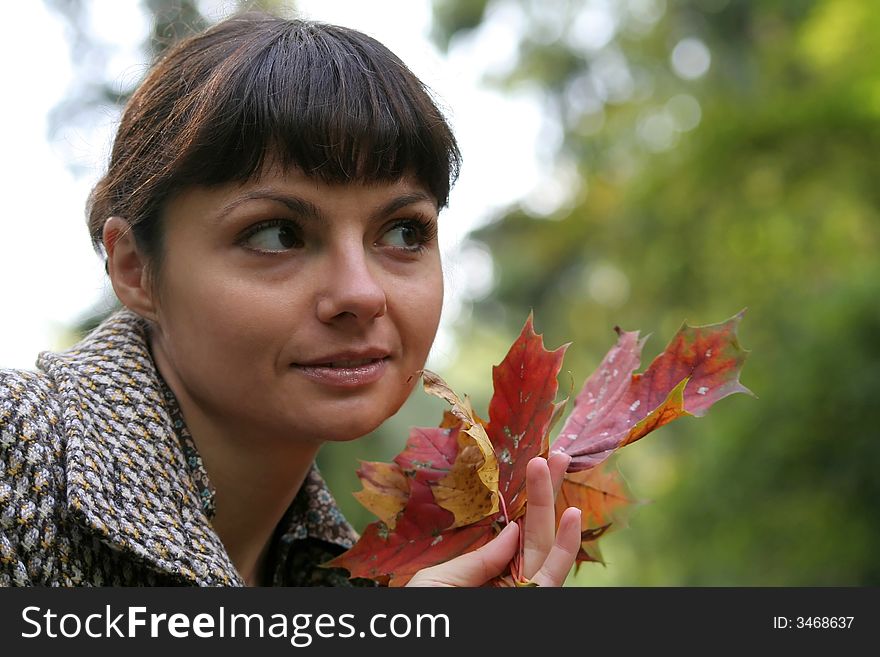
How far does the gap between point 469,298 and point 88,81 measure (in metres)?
8.26

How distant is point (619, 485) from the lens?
5.65ft

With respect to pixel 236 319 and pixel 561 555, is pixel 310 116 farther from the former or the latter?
pixel 561 555

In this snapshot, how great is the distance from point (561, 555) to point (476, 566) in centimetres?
12

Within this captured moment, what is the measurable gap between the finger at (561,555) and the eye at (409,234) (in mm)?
571

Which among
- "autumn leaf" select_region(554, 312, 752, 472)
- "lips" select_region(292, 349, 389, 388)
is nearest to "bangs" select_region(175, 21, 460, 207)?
"lips" select_region(292, 349, 389, 388)

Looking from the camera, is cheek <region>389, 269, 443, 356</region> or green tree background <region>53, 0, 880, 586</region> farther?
green tree background <region>53, 0, 880, 586</region>

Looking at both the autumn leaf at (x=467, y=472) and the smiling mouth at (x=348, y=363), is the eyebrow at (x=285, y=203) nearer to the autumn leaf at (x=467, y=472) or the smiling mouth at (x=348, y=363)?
the smiling mouth at (x=348, y=363)

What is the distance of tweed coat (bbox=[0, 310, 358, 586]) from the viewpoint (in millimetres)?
1406

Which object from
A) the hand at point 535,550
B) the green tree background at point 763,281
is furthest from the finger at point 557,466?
the green tree background at point 763,281

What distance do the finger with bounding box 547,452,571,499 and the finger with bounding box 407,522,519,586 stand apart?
0.31 ft

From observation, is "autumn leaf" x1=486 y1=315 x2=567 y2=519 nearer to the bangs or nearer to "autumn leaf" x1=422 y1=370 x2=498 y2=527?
"autumn leaf" x1=422 y1=370 x2=498 y2=527

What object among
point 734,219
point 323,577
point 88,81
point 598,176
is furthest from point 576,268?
point 323,577

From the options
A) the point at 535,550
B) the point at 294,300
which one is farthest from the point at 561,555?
the point at 294,300

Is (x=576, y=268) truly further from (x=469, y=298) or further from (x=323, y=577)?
(x=323, y=577)
